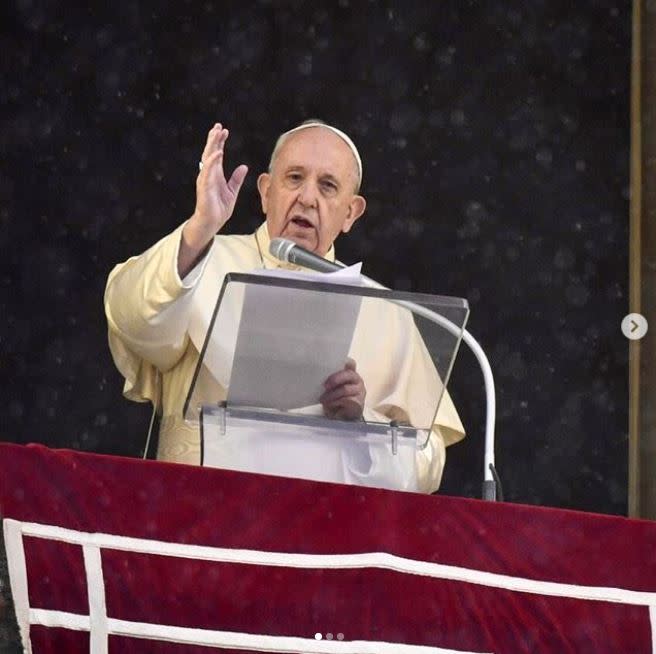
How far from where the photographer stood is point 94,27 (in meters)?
5.12

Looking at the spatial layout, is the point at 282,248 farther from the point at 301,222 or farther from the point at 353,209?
the point at 353,209

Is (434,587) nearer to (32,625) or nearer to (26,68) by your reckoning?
(32,625)

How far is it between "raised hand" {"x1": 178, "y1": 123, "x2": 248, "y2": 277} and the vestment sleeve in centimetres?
2

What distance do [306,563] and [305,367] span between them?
48cm

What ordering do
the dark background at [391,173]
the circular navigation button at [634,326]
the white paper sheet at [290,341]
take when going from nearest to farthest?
the white paper sheet at [290,341], the dark background at [391,173], the circular navigation button at [634,326]

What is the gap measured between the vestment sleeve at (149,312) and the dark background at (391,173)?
3.92 feet

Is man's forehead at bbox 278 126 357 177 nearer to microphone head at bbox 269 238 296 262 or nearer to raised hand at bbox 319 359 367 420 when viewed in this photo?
microphone head at bbox 269 238 296 262

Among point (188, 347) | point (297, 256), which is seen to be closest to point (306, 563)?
point (297, 256)

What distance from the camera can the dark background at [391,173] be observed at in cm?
496

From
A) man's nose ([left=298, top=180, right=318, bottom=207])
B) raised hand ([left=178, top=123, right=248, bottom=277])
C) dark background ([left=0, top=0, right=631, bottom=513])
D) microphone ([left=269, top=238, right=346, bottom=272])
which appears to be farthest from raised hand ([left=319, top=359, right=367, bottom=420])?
dark background ([left=0, top=0, right=631, bottom=513])

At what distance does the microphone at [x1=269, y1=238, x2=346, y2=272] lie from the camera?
9.56ft

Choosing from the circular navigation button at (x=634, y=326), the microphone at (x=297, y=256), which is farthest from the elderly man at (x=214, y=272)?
the circular navigation button at (x=634, y=326)

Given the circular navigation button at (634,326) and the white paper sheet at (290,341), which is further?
the circular navigation button at (634,326)

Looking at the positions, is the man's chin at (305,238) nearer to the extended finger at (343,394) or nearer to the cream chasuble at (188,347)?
the cream chasuble at (188,347)
